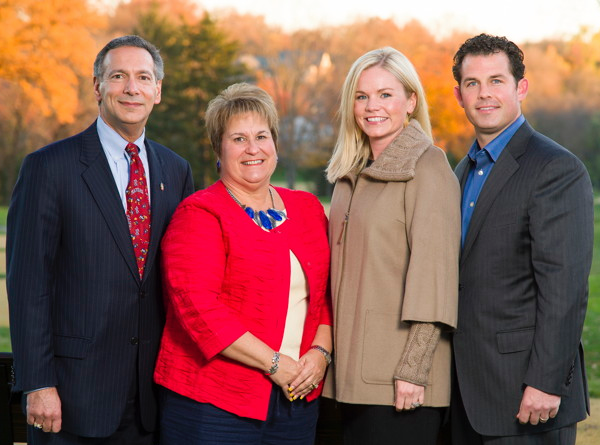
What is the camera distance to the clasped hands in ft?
9.35

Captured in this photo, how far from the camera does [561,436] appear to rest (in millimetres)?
2861

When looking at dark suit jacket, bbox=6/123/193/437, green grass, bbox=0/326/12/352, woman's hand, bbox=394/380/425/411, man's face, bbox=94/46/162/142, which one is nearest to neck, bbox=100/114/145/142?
man's face, bbox=94/46/162/142

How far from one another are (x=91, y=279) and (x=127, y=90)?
0.82 m

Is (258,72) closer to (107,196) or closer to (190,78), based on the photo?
(190,78)

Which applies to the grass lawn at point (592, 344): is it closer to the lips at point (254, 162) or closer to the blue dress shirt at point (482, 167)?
the blue dress shirt at point (482, 167)

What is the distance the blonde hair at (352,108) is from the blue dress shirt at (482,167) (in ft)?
0.84

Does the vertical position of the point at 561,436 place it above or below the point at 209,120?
below

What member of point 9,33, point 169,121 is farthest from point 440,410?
point 169,121

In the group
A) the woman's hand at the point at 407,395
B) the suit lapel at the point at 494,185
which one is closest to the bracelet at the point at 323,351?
the woman's hand at the point at 407,395

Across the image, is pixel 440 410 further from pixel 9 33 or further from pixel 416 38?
pixel 416 38

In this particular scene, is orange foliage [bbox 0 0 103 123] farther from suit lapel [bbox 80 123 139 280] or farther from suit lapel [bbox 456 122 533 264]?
suit lapel [bbox 456 122 533 264]

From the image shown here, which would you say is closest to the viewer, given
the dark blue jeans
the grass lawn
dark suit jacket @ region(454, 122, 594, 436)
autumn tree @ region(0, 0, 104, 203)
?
dark suit jacket @ region(454, 122, 594, 436)

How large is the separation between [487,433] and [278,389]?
2.72 ft

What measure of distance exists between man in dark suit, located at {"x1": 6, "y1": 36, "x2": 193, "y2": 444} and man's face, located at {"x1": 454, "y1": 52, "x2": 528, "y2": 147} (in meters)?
1.38
